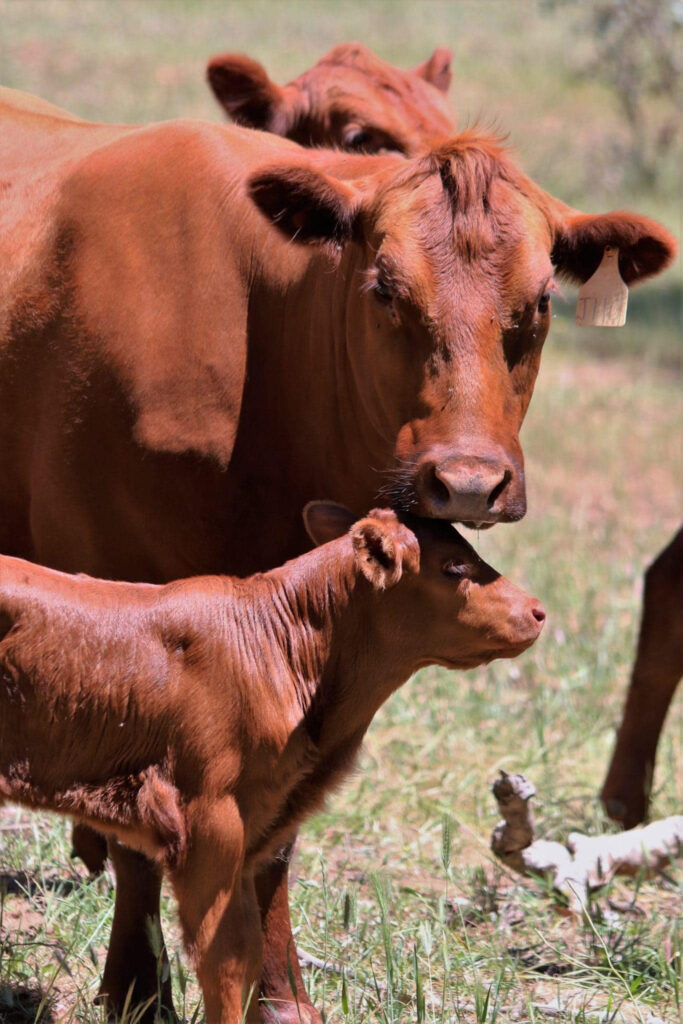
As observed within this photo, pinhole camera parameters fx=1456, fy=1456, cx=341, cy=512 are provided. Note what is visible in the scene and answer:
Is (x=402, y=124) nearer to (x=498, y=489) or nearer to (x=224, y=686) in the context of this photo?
(x=498, y=489)

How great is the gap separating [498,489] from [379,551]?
0.31 meters

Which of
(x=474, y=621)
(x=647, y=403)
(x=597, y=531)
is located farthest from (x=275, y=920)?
(x=647, y=403)

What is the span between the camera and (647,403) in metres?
12.3

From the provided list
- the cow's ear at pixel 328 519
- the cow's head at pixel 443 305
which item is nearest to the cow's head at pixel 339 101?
the cow's head at pixel 443 305

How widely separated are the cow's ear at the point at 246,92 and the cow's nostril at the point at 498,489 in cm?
389

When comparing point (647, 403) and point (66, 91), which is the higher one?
point (66, 91)

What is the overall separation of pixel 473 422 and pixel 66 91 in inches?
816

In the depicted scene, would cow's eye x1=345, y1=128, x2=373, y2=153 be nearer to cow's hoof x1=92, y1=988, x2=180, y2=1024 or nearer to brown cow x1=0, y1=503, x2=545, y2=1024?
brown cow x1=0, y1=503, x2=545, y2=1024

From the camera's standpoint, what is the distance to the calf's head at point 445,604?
3.44 meters

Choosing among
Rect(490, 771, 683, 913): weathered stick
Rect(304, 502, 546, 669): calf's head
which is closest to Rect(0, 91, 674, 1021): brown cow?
Rect(304, 502, 546, 669): calf's head

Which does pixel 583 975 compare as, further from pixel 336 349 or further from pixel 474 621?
pixel 336 349

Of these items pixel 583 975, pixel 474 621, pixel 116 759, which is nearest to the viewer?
pixel 116 759

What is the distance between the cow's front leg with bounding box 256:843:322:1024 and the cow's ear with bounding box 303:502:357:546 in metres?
0.88

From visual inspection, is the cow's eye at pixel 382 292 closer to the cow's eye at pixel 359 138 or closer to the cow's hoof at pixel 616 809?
the cow's hoof at pixel 616 809
